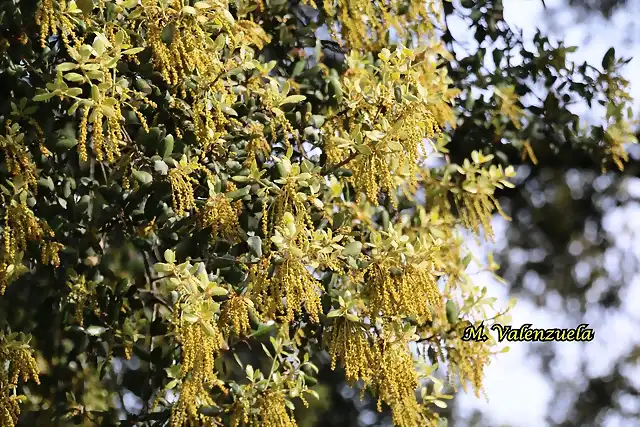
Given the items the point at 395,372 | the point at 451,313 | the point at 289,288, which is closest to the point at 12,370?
the point at 289,288

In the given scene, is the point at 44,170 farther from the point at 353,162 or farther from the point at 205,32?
the point at 353,162

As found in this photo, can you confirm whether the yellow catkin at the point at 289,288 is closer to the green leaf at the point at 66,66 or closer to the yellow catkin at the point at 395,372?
the yellow catkin at the point at 395,372

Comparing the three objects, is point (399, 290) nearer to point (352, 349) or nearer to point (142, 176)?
point (352, 349)

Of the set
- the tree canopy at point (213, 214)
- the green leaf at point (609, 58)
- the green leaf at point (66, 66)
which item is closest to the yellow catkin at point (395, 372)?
the tree canopy at point (213, 214)

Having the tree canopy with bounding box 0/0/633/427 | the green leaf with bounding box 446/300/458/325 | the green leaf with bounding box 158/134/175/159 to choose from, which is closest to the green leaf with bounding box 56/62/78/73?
the tree canopy with bounding box 0/0/633/427

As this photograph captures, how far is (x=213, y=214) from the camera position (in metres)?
1.87

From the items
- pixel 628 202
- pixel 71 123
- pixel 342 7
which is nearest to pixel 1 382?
pixel 71 123

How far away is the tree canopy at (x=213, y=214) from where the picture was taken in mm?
1831

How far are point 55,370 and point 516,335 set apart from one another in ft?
4.31
